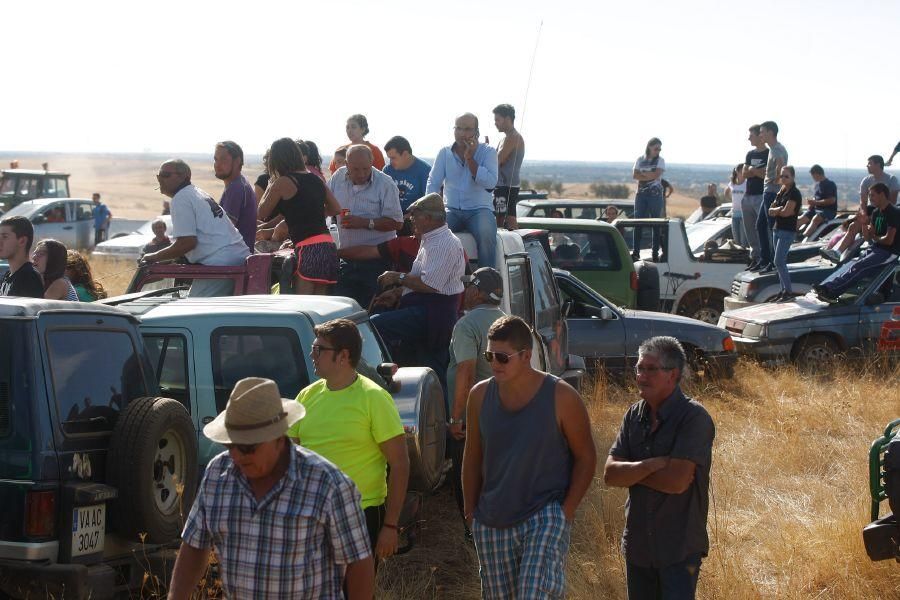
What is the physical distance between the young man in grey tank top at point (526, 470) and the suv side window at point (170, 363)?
2.19 m

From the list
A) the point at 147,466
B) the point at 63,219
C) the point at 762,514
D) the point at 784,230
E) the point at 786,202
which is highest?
the point at 786,202

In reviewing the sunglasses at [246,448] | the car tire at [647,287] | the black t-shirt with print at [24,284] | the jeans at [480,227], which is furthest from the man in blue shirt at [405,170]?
the sunglasses at [246,448]

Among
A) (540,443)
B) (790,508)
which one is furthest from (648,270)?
(540,443)

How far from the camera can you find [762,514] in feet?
26.4

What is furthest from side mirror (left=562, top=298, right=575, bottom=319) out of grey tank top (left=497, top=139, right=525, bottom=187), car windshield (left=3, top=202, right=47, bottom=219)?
car windshield (left=3, top=202, right=47, bottom=219)

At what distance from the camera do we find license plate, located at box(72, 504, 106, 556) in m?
4.81

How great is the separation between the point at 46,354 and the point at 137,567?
3.44ft

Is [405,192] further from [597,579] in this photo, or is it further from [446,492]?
[597,579]

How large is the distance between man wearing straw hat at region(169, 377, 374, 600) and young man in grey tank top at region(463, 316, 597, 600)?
3.73 ft

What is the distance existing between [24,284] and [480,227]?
3.52 m

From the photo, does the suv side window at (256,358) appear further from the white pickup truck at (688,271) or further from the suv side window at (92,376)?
the white pickup truck at (688,271)

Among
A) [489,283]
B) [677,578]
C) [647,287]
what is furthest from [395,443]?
[647,287]

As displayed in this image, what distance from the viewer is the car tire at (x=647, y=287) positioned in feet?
45.3

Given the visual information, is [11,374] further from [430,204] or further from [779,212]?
[779,212]
